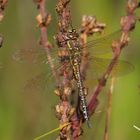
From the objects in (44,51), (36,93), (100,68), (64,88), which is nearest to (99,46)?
(100,68)

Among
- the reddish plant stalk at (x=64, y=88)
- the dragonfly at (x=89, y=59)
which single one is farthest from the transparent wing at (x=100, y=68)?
the reddish plant stalk at (x=64, y=88)

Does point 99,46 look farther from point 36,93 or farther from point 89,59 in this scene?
point 36,93

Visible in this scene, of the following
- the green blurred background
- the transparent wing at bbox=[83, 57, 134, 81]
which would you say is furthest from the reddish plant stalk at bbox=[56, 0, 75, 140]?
the green blurred background

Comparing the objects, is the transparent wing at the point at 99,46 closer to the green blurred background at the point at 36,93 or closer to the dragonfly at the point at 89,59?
the dragonfly at the point at 89,59

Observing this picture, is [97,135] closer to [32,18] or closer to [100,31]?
[100,31]

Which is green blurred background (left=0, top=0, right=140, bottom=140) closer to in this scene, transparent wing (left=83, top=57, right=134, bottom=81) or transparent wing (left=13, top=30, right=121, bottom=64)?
transparent wing (left=13, top=30, right=121, bottom=64)

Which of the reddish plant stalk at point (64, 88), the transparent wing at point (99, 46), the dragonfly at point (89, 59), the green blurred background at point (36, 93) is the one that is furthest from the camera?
the green blurred background at point (36, 93)

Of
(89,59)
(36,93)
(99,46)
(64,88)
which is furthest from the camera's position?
(36,93)
